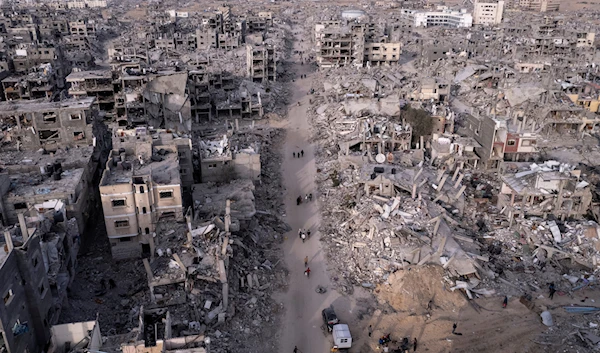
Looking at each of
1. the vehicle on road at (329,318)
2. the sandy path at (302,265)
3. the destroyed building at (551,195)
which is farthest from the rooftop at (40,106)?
the destroyed building at (551,195)

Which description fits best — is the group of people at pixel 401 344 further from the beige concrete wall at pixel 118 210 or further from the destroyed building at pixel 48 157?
the destroyed building at pixel 48 157

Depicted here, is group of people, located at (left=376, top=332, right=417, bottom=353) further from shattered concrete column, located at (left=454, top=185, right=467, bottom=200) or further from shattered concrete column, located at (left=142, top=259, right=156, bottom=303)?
shattered concrete column, located at (left=454, top=185, right=467, bottom=200)

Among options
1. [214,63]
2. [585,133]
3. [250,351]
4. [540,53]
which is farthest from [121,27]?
[250,351]

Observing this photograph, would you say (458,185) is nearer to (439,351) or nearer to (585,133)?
(439,351)

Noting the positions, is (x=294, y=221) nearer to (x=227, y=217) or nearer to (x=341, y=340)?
(x=227, y=217)

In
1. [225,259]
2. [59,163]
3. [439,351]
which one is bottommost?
[439,351]

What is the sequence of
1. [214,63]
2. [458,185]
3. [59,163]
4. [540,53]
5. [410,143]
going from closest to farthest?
[59,163] → [458,185] → [410,143] → [214,63] → [540,53]

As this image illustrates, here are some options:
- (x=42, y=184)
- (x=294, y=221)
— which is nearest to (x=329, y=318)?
(x=294, y=221)
